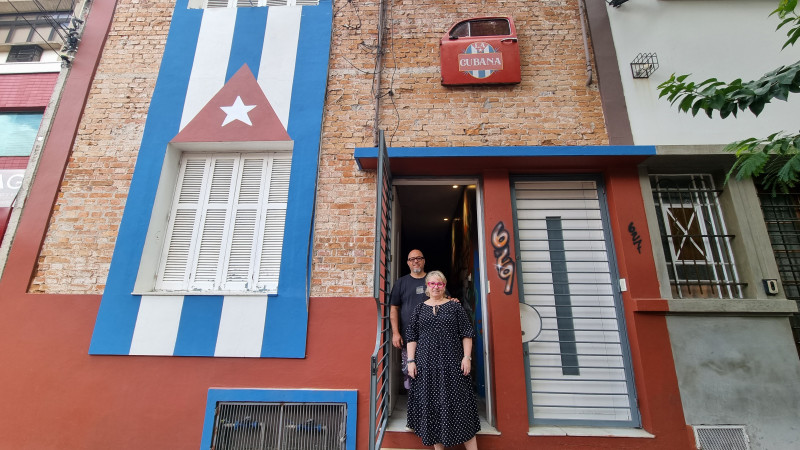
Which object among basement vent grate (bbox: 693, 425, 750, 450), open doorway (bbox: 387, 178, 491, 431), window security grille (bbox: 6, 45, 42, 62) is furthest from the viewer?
window security grille (bbox: 6, 45, 42, 62)

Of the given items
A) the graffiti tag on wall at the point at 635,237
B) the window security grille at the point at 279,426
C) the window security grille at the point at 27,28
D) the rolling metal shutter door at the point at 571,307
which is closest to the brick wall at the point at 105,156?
the window security grille at the point at 279,426

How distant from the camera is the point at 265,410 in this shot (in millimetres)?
3510

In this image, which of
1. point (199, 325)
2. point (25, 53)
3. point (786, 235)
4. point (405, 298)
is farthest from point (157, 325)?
point (786, 235)

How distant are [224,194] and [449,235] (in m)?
4.30

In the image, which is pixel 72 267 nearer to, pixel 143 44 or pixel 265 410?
pixel 265 410

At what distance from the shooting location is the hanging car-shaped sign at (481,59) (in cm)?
432

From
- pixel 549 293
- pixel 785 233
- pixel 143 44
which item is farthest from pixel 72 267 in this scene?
pixel 785 233

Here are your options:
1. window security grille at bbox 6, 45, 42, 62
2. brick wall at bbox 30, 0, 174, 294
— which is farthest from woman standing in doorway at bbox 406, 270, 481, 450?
window security grille at bbox 6, 45, 42, 62

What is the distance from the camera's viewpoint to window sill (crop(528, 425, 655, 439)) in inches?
130

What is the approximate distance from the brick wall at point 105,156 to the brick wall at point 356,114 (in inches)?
0.5

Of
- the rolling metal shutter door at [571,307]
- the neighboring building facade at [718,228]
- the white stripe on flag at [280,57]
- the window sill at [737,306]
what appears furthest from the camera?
the white stripe on flag at [280,57]

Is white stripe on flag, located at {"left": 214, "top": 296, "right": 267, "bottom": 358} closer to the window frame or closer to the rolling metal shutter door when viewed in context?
the window frame

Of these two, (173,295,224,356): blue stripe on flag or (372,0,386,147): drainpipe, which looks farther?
(372,0,386,147): drainpipe

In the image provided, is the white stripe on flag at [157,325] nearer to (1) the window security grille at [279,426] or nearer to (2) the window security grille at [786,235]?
(1) the window security grille at [279,426]
